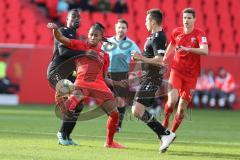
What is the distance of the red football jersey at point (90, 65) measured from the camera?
11.3 meters

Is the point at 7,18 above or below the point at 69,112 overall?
below

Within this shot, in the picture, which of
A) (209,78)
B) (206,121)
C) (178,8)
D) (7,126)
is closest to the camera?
(7,126)

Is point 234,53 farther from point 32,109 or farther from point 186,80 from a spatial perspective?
point 186,80

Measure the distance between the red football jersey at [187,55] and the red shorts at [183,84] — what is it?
0.07m

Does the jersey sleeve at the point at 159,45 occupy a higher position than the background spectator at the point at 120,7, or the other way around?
the jersey sleeve at the point at 159,45

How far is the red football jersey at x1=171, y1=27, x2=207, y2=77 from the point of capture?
40.6ft

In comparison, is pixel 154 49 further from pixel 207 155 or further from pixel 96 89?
pixel 207 155

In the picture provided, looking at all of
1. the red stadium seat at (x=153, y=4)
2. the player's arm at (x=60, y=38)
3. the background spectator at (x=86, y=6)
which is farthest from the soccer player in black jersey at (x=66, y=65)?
the red stadium seat at (x=153, y=4)

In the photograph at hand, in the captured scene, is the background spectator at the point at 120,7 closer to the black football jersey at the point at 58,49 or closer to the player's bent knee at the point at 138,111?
the black football jersey at the point at 58,49

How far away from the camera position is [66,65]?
12.7 meters

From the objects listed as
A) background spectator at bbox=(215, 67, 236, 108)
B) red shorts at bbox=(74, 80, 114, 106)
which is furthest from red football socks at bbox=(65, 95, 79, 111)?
background spectator at bbox=(215, 67, 236, 108)

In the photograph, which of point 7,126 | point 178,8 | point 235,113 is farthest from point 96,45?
point 178,8

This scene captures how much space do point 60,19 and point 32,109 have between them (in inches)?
250

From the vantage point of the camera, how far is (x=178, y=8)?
28.0 meters
